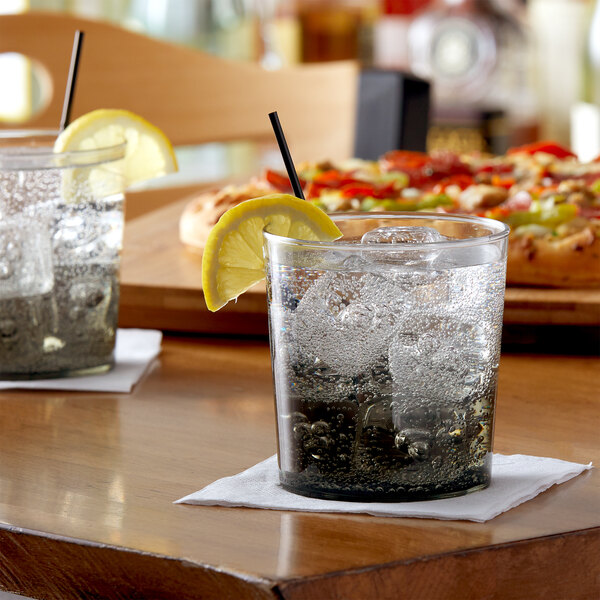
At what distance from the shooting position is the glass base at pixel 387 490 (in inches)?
29.8

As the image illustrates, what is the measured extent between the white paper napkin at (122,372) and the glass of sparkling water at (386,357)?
0.34 metres

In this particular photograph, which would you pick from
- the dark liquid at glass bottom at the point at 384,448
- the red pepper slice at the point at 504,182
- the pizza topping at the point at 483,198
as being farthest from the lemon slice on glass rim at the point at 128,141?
the red pepper slice at the point at 504,182

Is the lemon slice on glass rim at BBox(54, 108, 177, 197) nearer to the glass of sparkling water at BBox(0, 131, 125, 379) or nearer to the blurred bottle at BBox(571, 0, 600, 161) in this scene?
the glass of sparkling water at BBox(0, 131, 125, 379)

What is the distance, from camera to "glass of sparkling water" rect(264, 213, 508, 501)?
2.41 feet

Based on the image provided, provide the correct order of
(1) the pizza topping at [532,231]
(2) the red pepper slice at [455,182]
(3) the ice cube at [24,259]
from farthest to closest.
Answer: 1. (2) the red pepper slice at [455,182]
2. (1) the pizza topping at [532,231]
3. (3) the ice cube at [24,259]

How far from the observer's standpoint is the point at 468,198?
5.11 ft

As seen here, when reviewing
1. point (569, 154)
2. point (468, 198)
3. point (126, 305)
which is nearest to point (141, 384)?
point (126, 305)

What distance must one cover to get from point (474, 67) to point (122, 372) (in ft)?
9.65

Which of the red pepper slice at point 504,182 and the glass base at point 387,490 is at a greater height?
the red pepper slice at point 504,182

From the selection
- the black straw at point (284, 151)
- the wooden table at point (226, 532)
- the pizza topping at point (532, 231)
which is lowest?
the wooden table at point (226, 532)

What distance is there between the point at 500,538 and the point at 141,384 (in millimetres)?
469

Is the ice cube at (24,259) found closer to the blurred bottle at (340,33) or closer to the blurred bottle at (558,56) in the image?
the blurred bottle at (340,33)

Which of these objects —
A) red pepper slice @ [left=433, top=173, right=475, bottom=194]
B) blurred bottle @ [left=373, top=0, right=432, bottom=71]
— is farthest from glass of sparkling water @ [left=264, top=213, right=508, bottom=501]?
blurred bottle @ [left=373, top=0, right=432, bottom=71]

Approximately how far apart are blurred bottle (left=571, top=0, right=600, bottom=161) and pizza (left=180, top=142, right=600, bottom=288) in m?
1.66
